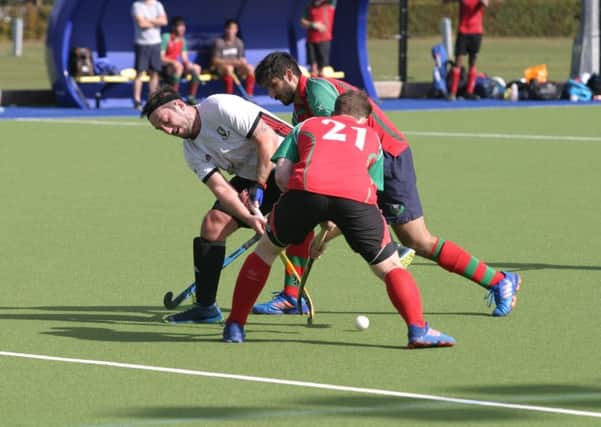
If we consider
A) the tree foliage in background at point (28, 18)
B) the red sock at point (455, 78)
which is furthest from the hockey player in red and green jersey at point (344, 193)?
→ the tree foliage in background at point (28, 18)

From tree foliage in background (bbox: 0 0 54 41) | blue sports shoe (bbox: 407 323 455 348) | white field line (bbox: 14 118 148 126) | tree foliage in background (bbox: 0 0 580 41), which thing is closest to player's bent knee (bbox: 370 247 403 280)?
blue sports shoe (bbox: 407 323 455 348)

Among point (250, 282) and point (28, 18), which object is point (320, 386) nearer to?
point (250, 282)

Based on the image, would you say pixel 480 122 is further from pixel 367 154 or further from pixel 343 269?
pixel 367 154

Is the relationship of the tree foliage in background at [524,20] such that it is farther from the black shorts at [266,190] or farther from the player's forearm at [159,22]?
the black shorts at [266,190]

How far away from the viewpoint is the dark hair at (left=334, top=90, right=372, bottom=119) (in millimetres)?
8367

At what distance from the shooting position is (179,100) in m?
8.88

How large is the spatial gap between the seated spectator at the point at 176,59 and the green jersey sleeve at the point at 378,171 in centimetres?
1907

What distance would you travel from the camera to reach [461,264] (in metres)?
9.40

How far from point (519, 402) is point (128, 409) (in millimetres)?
1739

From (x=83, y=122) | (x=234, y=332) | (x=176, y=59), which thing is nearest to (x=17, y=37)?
(x=176, y=59)

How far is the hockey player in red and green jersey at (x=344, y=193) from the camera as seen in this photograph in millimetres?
8211

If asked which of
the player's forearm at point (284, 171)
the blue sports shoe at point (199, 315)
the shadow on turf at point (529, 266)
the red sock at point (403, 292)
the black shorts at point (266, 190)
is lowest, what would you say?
the shadow on turf at point (529, 266)

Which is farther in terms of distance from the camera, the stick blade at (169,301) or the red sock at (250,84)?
the red sock at (250,84)

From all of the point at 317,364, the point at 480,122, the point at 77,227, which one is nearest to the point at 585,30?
the point at 480,122
